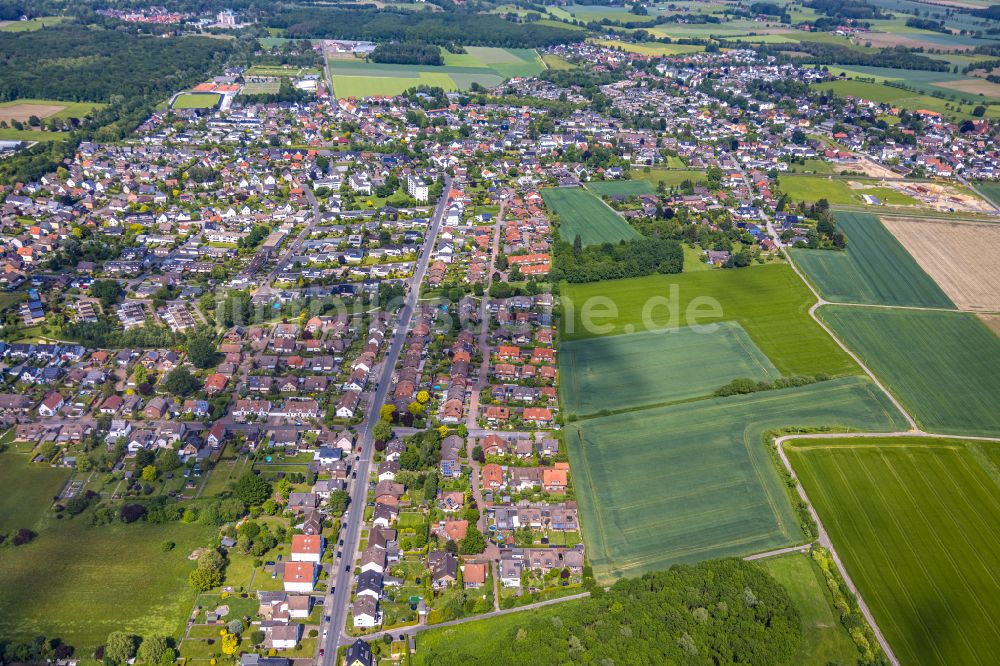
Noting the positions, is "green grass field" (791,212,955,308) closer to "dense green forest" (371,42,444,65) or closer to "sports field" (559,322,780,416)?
"sports field" (559,322,780,416)

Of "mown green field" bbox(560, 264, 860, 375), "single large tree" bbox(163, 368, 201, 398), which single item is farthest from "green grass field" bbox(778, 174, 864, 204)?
"single large tree" bbox(163, 368, 201, 398)

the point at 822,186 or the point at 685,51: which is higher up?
the point at 685,51

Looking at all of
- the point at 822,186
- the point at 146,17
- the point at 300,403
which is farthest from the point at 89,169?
the point at 146,17

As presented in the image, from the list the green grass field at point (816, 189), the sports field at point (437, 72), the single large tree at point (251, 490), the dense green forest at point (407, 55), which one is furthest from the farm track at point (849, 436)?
the dense green forest at point (407, 55)

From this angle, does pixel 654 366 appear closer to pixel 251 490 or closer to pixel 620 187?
pixel 251 490

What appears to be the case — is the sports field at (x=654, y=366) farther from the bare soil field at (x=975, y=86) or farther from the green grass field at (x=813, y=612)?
the bare soil field at (x=975, y=86)

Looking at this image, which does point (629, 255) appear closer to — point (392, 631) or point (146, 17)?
point (392, 631)
